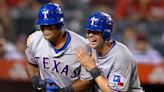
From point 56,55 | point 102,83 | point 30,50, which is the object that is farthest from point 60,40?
point 102,83

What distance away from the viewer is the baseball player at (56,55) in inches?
172

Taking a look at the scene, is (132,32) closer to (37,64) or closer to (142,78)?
(142,78)

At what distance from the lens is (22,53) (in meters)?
7.22

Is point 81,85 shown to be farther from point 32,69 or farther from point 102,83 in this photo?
point 32,69

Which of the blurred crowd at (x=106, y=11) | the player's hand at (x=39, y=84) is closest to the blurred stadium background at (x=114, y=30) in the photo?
the blurred crowd at (x=106, y=11)

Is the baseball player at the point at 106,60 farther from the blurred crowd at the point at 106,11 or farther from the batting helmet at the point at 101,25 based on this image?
the blurred crowd at the point at 106,11

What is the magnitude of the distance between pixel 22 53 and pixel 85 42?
115 inches

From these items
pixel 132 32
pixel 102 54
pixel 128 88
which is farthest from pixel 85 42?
pixel 132 32

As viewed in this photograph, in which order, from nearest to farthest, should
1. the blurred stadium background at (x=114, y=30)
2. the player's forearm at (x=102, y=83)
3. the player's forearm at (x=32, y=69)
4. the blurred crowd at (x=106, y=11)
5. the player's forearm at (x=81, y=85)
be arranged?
the player's forearm at (x=102, y=83) < the player's forearm at (x=81, y=85) < the player's forearm at (x=32, y=69) < the blurred stadium background at (x=114, y=30) < the blurred crowd at (x=106, y=11)

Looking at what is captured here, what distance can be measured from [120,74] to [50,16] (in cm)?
77

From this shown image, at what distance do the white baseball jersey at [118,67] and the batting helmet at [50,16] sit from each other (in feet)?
1.53

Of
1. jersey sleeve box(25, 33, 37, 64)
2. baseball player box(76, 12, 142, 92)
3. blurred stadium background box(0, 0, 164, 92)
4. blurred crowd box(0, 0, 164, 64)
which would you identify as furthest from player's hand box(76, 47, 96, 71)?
blurred crowd box(0, 0, 164, 64)

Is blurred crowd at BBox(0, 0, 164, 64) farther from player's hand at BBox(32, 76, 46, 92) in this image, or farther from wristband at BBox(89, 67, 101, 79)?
wristband at BBox(89, 67, 101, 79)

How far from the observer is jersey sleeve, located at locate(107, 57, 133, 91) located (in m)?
4.16
